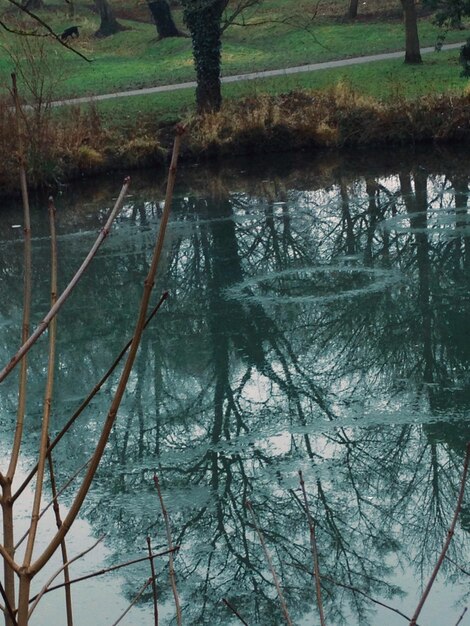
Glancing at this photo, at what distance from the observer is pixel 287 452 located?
24.4 feet

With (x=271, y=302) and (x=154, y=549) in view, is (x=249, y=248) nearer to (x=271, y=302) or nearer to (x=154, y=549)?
(x=271, y=302)

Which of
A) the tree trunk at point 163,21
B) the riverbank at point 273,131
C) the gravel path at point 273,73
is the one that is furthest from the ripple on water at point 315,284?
the tree trunk at point 163,21

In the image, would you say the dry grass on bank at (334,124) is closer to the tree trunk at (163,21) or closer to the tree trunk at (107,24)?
the tree trunk at (163,21)

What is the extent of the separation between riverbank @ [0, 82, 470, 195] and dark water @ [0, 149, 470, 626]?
3.48 metres

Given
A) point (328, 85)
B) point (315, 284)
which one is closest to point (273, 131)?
point (328, 85)

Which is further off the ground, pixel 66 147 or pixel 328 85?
pixel 328 85

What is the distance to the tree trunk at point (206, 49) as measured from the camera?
72.5 feet

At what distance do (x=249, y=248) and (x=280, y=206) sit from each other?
7.19 feet

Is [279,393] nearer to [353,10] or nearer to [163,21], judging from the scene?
[163,21]

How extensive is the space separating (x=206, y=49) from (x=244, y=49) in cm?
1125

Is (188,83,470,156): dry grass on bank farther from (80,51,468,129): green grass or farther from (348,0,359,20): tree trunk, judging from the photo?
(348,0,359,20): tree trunk

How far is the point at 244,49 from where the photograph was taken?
33.5m

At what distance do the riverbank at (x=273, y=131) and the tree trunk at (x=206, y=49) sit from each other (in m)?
1.76

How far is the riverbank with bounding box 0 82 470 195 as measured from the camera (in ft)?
63.4
